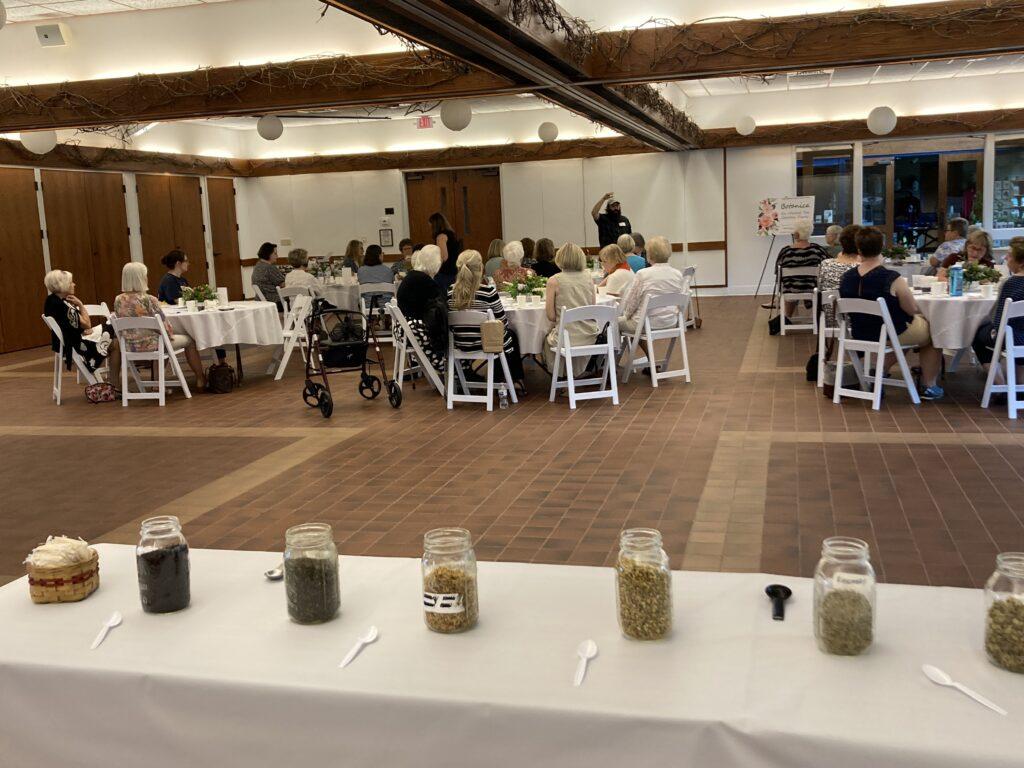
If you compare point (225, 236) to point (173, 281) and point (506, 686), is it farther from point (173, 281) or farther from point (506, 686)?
point (506, 686)

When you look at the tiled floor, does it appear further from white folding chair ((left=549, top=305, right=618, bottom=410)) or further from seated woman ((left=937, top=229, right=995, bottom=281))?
seated woman ((left=937, top=229, right=995, bottom=281))

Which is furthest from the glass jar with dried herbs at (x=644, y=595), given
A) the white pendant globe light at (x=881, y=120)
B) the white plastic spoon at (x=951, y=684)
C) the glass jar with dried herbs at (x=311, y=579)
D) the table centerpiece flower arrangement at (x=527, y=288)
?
the white pendant globe light at (x=881, y=120)

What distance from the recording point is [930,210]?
18062mm

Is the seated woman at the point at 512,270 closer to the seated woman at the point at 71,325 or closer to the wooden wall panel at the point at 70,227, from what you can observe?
the seated woman at the point at 71,325

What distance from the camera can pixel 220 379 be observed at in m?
9.52

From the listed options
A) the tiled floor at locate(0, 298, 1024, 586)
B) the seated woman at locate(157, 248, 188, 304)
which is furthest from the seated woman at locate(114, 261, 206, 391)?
the seated woman at locate(157, 248, 188, 304)

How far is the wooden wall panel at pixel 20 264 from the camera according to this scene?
14.1 m

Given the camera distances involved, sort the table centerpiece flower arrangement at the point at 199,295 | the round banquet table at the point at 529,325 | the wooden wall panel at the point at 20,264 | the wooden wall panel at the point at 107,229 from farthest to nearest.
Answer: the wooden wall panel at the point at 107,229, the wooden wall panel at the point at 20,264, the table centerpiece flower arrangement at the point at 199,295, the round banquet table at the point at 529,325

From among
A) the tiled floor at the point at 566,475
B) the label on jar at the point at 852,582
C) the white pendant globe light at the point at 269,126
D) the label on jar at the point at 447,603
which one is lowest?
the tiled floor at the point at 566,475

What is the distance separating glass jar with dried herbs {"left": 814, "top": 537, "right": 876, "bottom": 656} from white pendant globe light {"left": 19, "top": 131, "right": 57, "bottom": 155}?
11.4m

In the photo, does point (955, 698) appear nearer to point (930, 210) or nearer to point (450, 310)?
point (450, 310)

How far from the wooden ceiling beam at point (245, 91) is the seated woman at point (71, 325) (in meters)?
1.94

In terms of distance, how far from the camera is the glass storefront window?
1725cm

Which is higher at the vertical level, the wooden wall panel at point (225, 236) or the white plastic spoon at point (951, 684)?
the wooden wall panel at point (225, 236)
